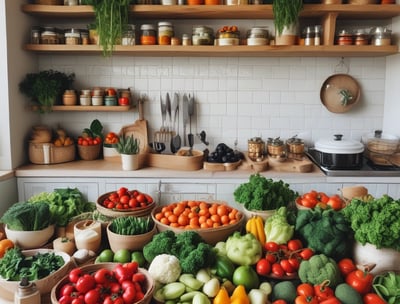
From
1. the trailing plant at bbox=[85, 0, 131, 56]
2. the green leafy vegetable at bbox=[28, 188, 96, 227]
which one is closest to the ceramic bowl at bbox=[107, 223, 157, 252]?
the green leafy vegetable at bbox=[28, 188, 96, 227]

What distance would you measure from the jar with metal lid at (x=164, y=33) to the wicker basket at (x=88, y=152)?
3.83 feet

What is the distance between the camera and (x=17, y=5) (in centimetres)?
346

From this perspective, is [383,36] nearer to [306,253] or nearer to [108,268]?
[306,253]

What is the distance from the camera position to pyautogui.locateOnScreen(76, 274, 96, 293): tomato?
150 centimetres

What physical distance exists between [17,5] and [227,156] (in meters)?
2.23

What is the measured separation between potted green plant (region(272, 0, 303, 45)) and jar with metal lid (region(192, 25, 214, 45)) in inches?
23.3

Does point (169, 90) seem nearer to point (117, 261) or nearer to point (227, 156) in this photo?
point (227, 156)

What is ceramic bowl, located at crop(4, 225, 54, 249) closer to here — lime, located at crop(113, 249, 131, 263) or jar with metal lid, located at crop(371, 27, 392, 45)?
lime, located at crop(113, 249, 131, 263)

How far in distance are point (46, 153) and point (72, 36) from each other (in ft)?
3.52

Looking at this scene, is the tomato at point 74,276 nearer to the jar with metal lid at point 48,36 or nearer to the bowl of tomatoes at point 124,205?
the bowl of tomatoes at point 124,205

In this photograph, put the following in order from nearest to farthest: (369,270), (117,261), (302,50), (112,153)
→ (369,270) → (117,261) → (302,50) → (112,153)

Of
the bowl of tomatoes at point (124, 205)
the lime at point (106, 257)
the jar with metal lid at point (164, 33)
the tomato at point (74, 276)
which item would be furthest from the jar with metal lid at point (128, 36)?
the tomato at point (74, 276)

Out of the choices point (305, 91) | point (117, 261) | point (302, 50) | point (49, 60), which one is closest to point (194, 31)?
point (302, 50)

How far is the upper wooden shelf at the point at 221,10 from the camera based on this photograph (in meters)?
3.39
